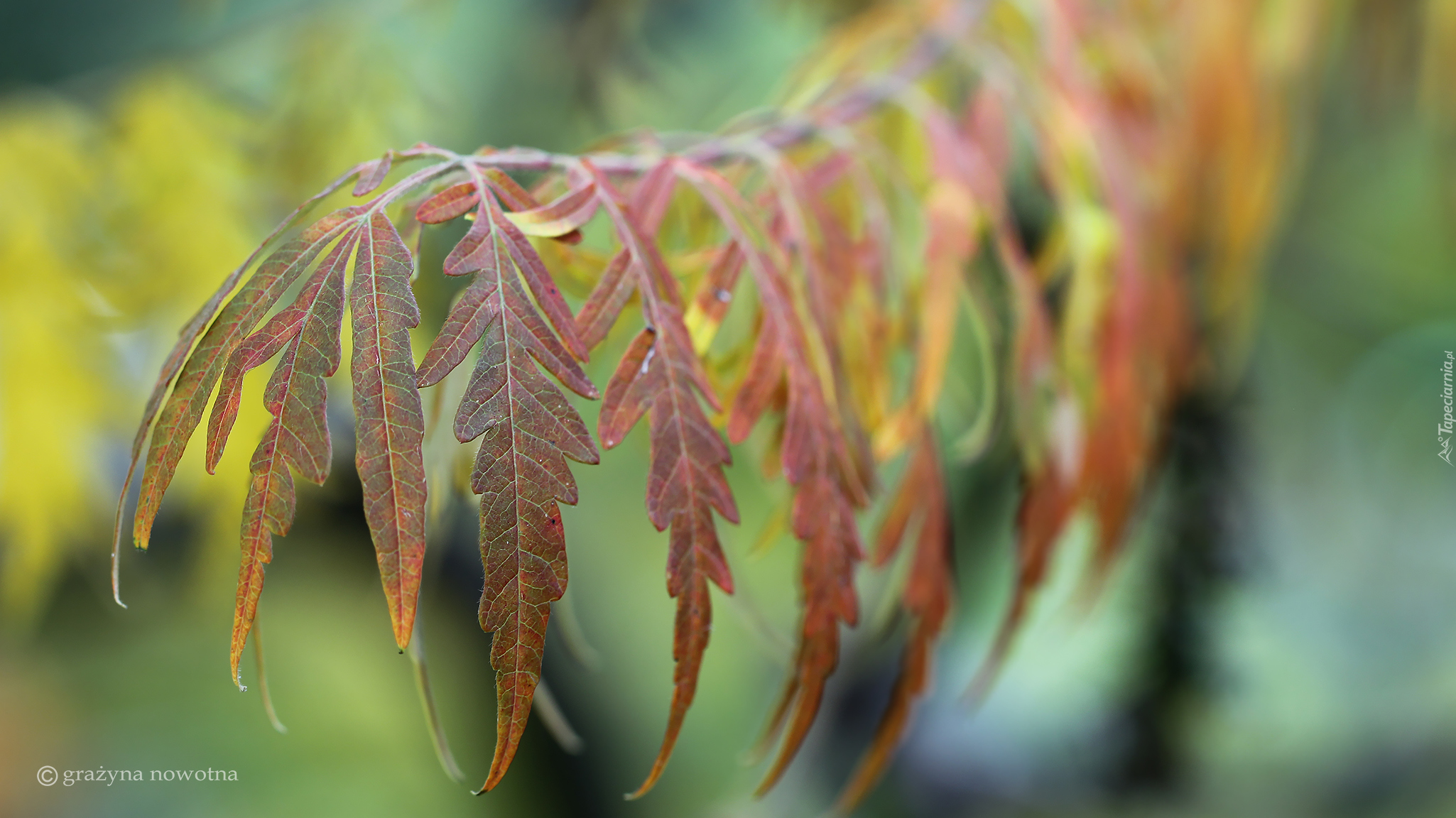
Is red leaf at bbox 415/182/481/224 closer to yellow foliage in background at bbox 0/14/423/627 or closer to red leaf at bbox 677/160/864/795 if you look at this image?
red leaf at bbox 677/160/864/795

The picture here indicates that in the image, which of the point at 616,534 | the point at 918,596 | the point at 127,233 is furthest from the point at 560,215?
the point at 616,534

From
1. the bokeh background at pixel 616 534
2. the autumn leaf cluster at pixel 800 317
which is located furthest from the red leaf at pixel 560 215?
the bokeh background at pixel 616 534

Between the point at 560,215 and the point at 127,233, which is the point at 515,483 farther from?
the point at 127,233

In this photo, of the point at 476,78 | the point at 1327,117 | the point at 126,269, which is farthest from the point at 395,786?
the point at 1327,117

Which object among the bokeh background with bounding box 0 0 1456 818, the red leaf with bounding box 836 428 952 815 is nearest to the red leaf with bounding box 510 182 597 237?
the red leaf with bounding box 836 428 952 815

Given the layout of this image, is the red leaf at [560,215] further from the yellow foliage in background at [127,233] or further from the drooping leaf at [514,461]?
the yellow foliage in background at [127,233]

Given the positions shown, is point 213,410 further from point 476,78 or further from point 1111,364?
point 476,78
